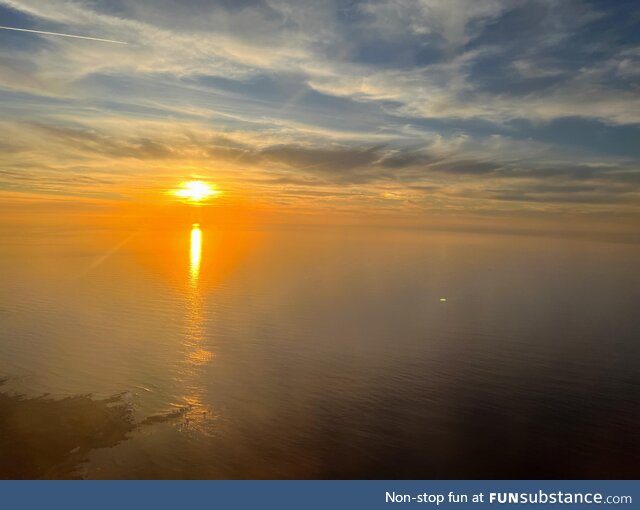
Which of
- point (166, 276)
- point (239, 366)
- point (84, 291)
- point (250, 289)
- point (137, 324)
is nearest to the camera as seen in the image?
point (239, 366)

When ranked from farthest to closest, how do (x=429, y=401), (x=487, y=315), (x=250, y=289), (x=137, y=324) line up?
(x=250, y=289)
(x=487, y=315)
(x=137, y=324)
(x=429, y=401)

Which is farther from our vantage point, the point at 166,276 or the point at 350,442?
the point at 166,276

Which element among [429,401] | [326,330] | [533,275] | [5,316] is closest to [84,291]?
[5,316]

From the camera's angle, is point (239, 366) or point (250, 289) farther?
point (250, 289)

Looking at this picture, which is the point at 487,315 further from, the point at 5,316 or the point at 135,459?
the point at 5,316

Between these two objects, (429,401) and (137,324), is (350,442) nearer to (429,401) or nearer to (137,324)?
(429,401)

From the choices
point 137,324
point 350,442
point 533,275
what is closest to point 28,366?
point 137,324
